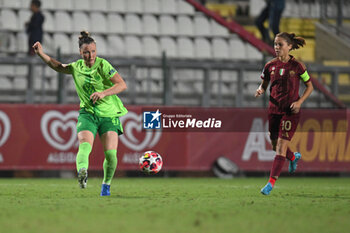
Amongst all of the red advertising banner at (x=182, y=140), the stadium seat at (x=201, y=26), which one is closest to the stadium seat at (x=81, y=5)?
the stadium seat at (x=201, y=26)

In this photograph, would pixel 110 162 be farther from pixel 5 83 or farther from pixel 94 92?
pixel 5 83

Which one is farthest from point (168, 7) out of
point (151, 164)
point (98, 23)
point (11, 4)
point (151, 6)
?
point (151, 164)

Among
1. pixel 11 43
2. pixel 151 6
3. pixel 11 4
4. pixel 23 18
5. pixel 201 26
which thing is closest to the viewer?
pixel 11 43

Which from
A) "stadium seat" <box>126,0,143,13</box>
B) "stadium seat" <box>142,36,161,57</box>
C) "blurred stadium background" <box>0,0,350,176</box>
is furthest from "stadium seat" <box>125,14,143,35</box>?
"stadium seat" <box>142,36,161,57</box>

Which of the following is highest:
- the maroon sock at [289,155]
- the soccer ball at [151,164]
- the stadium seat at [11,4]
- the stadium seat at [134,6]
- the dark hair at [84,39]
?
the stadium seat at [134,6]

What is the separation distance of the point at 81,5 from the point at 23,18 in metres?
1.53

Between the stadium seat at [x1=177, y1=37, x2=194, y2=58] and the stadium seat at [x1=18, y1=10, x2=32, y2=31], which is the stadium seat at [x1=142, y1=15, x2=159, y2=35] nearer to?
the stadium seat at [x1=177, y1=37, x2=194, y2=58]

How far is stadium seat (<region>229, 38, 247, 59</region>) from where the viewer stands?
18.0 m

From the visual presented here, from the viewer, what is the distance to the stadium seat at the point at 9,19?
54.6 ft

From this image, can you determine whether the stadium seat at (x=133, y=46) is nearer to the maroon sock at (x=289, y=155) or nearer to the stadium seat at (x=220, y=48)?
the stadium seat at (x=220, y=48)

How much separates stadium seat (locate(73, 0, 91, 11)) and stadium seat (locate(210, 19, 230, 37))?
323cm

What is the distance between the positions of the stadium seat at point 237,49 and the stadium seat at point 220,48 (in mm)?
126

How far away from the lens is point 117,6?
18.2 meters

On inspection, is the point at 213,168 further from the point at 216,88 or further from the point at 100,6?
the point at 100,6
